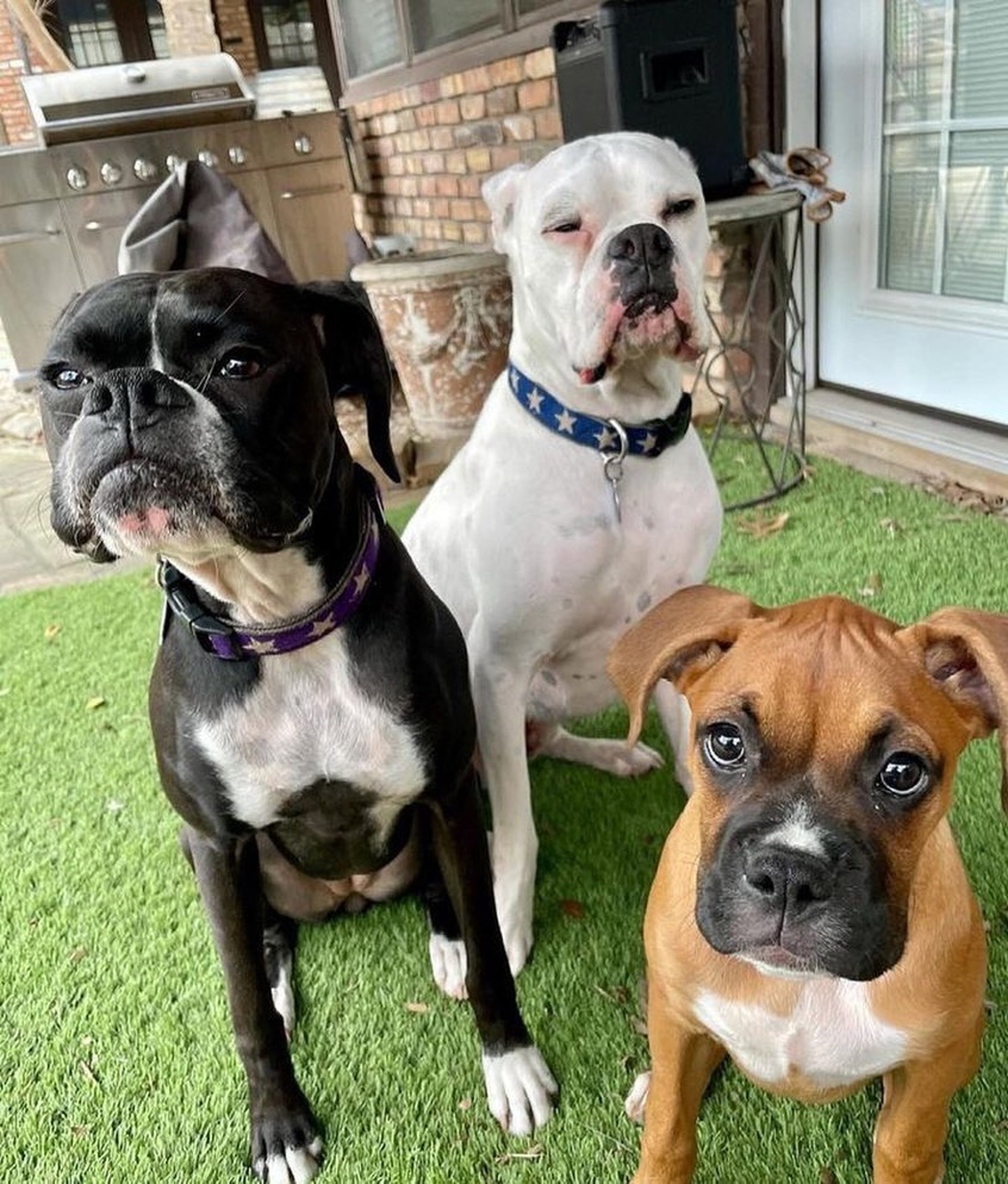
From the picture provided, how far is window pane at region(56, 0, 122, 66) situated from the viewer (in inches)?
452

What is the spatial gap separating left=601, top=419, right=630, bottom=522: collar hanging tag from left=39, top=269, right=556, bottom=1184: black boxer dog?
0.44 meters

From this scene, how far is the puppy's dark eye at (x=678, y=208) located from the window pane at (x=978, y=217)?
211cm

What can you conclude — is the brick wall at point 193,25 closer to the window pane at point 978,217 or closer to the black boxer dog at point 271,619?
the window pane at point 978,217

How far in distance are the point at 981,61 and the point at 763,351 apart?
136 cm

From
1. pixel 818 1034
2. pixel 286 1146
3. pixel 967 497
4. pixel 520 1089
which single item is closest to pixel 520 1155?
pixel 520 1089

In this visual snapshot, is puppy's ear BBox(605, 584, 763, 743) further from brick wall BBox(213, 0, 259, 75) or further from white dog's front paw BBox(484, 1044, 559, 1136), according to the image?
brick wall BBox(213, 0, 259, 75)

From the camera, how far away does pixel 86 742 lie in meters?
3.03

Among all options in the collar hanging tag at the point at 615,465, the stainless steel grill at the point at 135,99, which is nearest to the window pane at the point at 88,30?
the stainless steel grill at the point at 135,99

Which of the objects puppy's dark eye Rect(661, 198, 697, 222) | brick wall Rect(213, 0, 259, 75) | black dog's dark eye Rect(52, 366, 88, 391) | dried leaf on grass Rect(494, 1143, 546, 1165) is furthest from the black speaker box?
brick wall Rect(213, 0, 259, 75)

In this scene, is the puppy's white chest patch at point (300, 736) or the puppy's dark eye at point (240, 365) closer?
the puppy's dark eye at point (240, 365)

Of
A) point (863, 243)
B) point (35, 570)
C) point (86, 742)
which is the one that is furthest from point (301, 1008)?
point (863, 243)

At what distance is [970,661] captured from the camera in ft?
4.44

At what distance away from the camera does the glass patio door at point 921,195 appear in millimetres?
3598

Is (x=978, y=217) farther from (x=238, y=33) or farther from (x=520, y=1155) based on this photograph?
(x=238, y=33)
